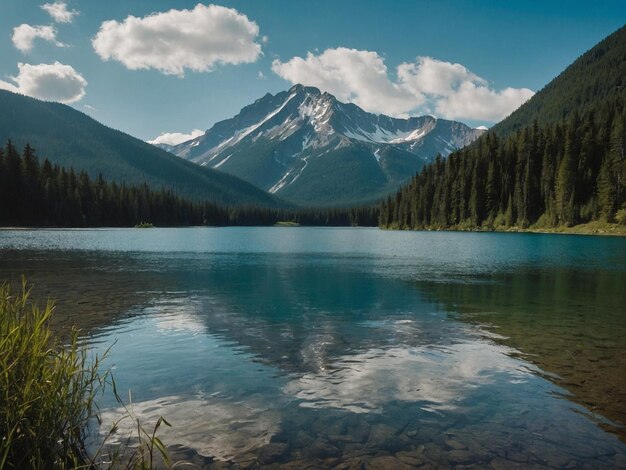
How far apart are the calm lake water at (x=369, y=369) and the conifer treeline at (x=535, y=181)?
3934 inches

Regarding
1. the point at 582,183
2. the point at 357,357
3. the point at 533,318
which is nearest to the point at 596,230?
the point at 582,183

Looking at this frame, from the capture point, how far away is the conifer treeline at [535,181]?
119 metres

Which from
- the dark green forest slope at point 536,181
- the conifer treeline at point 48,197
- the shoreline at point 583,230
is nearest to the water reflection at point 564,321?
the shoreline at point 583,230

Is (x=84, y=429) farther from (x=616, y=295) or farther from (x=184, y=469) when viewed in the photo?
(x=616, y=295)

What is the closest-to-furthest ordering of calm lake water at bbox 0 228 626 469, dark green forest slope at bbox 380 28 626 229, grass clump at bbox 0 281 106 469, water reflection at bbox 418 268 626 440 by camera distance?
grass clump at bbox 0 281 106 469 < calm lake water at bbox 0 228 626 469 < water reflection at bbox 418 268 626 440 < dark green forest slope at bbox 380 28 626 229

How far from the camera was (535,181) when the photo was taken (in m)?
140

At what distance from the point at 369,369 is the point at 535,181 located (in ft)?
473

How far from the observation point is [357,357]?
52.6 feet

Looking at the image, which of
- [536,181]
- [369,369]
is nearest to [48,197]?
[369,369]

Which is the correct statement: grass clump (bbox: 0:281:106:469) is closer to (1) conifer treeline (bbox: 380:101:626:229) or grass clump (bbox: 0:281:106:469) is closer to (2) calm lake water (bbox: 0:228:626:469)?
(2) calm lake water (bbox: 0:228:626:469)

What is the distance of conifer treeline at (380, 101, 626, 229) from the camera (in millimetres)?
118562

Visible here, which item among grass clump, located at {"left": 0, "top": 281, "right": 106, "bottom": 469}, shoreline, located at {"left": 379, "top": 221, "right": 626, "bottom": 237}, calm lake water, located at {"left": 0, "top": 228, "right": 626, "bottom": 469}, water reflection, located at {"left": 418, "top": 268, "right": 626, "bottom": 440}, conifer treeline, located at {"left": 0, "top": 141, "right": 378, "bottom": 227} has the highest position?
conifer treeline, located at {"left": 0, "top": 141, "right": 378, "bottom": 227}

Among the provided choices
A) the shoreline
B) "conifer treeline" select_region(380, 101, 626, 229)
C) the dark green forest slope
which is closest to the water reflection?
the shoreline

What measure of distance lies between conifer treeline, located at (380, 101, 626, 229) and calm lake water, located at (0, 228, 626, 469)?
328ft
